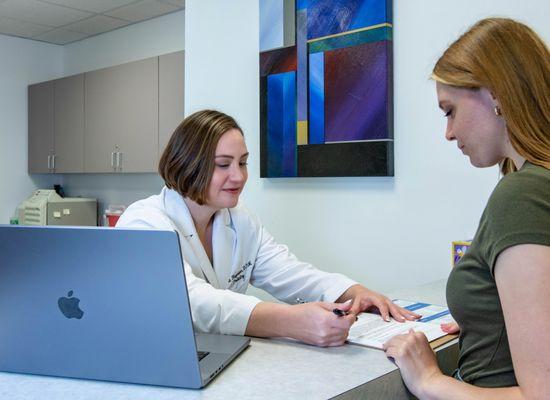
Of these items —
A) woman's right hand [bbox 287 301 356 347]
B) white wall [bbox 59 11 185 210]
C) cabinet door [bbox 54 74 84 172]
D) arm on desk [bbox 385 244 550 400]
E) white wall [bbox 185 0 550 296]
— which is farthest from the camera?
cabinet door [bbox 54 74 84 172]

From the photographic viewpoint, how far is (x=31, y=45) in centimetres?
471

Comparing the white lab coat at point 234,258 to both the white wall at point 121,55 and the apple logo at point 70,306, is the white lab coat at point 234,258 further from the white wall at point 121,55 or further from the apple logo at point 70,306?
the white wall at point 121,55

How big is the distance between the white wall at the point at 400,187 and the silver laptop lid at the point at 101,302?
4.78 feet

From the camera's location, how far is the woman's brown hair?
1557 millimetres

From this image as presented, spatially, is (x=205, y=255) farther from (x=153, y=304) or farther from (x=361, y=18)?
(x=361, y=18)

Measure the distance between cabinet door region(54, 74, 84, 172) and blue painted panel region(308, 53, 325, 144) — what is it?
2441 millimetres

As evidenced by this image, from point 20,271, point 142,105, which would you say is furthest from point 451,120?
point 142,105

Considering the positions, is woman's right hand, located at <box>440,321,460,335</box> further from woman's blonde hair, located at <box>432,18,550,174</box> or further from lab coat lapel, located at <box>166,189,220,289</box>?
lab coat lapel, located at <box>166,189,220,289</box>

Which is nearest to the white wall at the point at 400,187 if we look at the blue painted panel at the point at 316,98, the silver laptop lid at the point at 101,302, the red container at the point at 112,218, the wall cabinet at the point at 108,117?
the blue painted panel at the point at 316,98

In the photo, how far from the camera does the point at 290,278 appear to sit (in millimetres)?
1663

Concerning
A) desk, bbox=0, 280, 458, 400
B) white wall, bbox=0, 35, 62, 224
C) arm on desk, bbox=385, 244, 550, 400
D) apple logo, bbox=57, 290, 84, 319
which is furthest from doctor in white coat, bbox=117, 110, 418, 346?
white wall, bbox=0, 35, 62, 224

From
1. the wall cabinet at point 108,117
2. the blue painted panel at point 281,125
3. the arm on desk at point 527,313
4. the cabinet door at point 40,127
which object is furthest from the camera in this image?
the cabinet door at point 40,127

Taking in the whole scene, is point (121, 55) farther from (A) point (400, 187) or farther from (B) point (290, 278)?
(B) point (290, 278)

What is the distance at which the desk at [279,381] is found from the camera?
867mm
